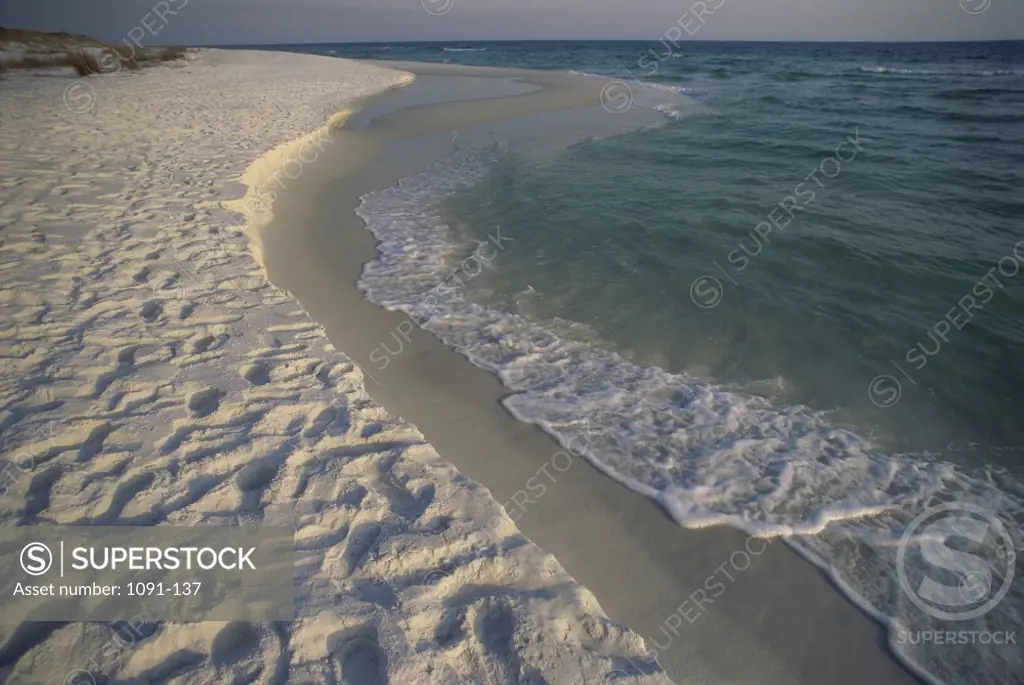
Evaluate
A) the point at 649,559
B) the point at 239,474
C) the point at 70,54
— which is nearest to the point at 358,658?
the point at 239,474

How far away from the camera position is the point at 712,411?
14.2 feet

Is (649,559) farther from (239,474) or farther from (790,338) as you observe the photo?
(790,338)

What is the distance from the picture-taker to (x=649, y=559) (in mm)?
3145

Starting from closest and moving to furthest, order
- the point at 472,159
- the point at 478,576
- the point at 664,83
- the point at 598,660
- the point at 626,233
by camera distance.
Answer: the point at 598,660
the point at 478,576
the point at 626,233
the point at 472,159
the point at 664,83

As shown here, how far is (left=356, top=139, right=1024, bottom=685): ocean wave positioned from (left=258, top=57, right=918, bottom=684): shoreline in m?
0.13

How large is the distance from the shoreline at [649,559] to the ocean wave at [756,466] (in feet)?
0.42

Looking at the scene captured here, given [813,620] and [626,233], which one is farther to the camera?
[626,233]

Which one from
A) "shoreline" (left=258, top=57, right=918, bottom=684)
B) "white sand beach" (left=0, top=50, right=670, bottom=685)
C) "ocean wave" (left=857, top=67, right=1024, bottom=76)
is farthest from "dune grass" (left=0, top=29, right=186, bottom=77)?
"ocean wave" (left=857, top=67, right=1024, bottom=76)

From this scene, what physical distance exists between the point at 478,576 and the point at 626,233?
6162 millimetres

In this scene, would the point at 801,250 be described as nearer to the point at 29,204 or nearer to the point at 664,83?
the point at 29,204

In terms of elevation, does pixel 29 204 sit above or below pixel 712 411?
above

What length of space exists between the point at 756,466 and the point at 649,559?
121cm

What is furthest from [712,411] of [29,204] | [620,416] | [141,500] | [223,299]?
[29,204]

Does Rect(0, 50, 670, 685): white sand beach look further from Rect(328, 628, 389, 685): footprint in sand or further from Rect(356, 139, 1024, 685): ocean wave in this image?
Rect(356, 139, 1024, 685): ocean wave
